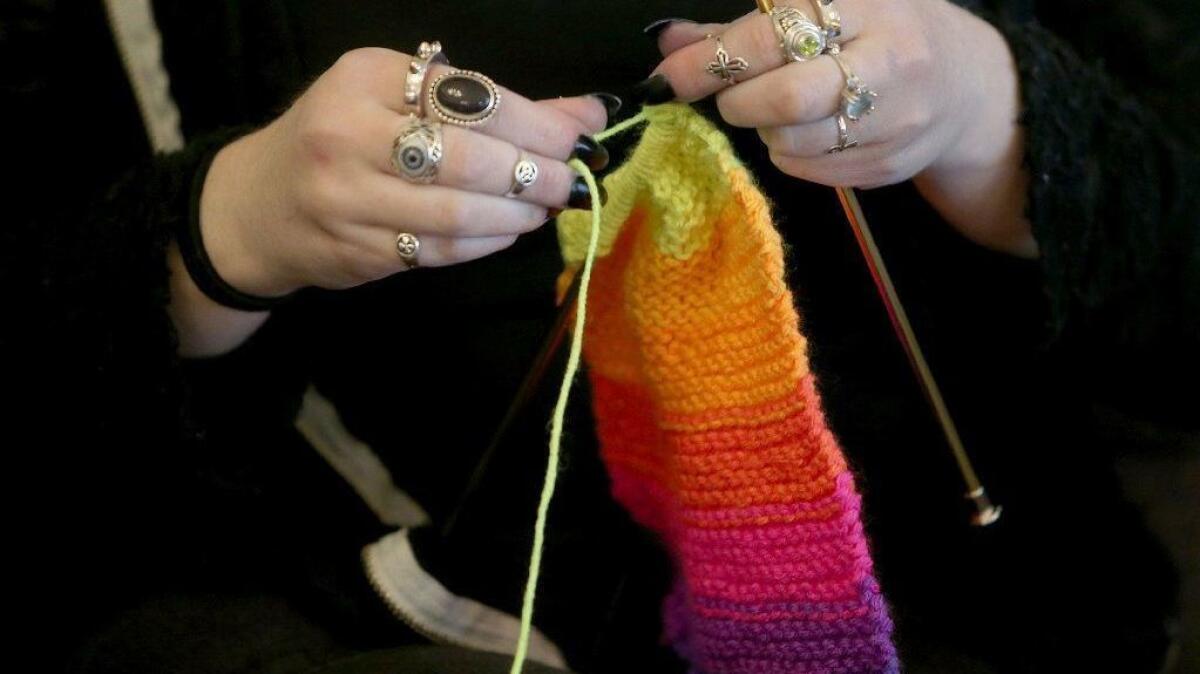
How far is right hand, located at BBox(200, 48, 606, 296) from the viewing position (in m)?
0.45

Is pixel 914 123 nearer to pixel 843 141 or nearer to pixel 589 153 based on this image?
pixel 843 141

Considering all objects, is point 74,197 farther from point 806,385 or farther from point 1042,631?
point 1042,631

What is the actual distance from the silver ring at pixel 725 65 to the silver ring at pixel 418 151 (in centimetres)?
16

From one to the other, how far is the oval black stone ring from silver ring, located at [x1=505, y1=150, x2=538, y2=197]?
0.03 metres

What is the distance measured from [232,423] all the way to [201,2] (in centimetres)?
33

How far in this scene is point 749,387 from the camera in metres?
0.54

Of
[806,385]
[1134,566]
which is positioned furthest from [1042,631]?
[806,385]

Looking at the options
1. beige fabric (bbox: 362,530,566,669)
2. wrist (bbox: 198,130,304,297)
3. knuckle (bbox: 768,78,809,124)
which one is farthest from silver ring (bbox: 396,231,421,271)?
beige fabric (bbox: 362,530,566,669)

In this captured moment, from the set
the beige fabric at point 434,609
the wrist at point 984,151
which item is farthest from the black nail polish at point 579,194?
the beige fabric at point 434,609

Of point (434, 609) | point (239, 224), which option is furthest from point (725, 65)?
point (434, 609)

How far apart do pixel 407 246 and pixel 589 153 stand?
12 cm

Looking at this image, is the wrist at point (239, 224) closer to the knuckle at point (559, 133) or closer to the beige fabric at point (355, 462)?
the knuckle at point (559, 133)

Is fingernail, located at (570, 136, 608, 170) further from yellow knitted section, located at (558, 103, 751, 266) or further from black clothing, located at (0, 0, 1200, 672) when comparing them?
black clothing, located at (0, 0, 1200, 672)

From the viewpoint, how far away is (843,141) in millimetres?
495
